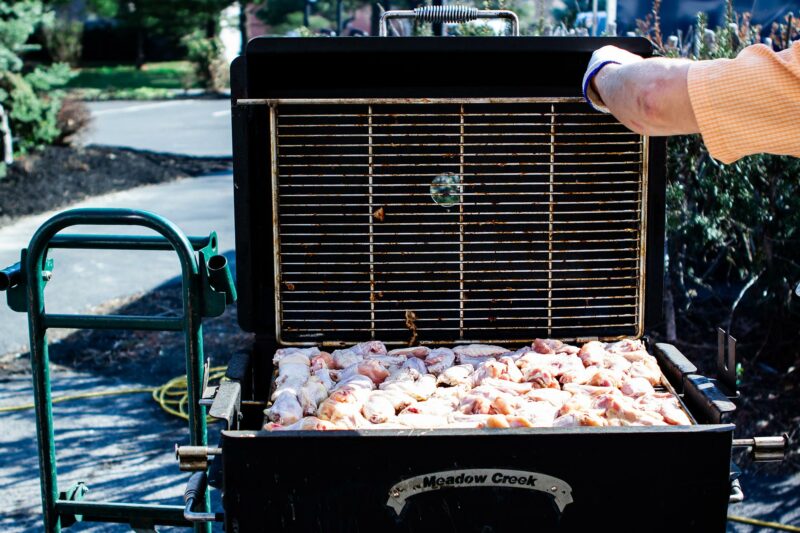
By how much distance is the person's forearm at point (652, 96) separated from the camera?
5.93 ft

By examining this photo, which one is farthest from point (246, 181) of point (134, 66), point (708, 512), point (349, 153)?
point (134, 66)

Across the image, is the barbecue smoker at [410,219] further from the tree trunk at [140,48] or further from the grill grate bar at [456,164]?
the tree trunk at [140,48]

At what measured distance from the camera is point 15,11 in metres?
11.1

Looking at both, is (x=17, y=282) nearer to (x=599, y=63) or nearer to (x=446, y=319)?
(x=446, y=319)

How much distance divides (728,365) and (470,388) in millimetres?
636

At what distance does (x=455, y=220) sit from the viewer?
9.05 feet

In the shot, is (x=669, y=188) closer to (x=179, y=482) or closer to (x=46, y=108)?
(x=179, y=482)

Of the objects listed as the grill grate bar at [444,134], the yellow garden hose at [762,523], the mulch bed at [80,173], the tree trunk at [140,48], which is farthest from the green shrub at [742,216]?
the tree trunk at [140,48]

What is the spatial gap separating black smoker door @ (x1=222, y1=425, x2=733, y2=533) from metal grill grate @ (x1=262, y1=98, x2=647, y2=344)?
0.86m

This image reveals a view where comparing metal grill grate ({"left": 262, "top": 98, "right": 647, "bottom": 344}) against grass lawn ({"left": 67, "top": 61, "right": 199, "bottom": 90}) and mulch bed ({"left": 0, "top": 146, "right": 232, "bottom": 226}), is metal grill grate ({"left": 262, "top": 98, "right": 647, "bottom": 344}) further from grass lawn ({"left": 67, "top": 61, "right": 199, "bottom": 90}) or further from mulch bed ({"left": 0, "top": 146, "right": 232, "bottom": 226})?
grass lawn ({"left": 67, "top": 61, "right": 199, "bottom": 90})

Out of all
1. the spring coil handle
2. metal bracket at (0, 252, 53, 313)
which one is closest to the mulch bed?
metal bracket at (0, 252, 53, 313)

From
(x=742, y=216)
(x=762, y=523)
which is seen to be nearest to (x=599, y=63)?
(x=762, y=523)

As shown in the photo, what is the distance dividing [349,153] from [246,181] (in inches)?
11.6

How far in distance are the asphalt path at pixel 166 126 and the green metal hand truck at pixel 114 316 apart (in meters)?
12.3
